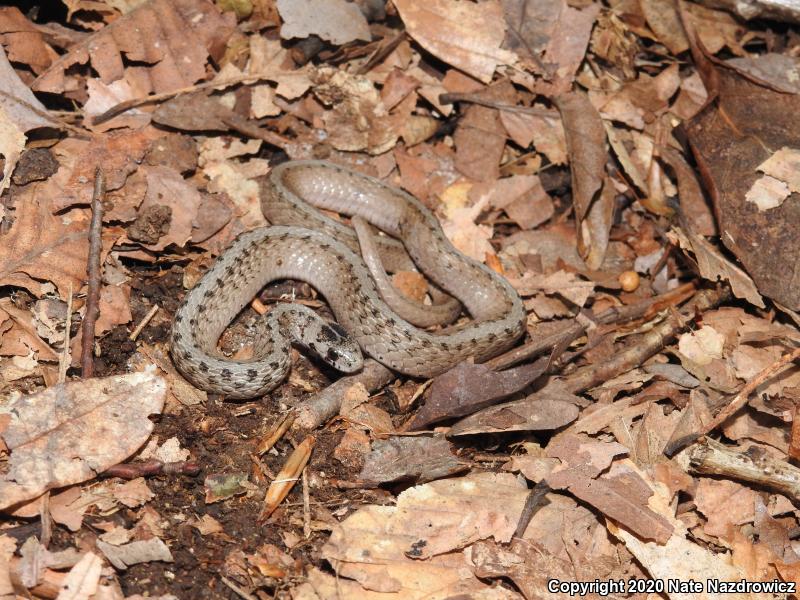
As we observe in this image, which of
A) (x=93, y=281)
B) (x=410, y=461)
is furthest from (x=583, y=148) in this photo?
(x=93, y=281)

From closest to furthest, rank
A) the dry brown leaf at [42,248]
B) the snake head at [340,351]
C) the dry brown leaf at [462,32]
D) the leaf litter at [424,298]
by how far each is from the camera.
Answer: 1. the leaf litter at [424,298]
2. the dry brown leaf at [42,248]
3. the snake head at [340,351]
4. the dry brown leaf at [462,32]

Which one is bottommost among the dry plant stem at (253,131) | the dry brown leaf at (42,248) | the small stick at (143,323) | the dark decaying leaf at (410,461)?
the dark decaying leaf at (410,461)

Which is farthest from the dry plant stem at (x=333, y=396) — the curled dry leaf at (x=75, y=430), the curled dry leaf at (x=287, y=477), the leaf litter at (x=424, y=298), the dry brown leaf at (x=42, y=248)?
the dry brown leaf at (x=42, y=248)

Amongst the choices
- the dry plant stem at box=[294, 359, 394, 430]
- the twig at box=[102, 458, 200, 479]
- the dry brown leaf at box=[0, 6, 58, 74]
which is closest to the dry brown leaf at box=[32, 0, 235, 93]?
the dry brown leaf at box=[0, 6, 58, 74]

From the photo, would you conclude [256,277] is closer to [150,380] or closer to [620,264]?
[150,380]

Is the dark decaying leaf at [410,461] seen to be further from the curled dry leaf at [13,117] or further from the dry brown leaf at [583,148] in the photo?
the curled dry leaf at [13,117]

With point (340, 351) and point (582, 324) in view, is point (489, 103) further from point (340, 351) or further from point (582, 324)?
point (340, 351)
